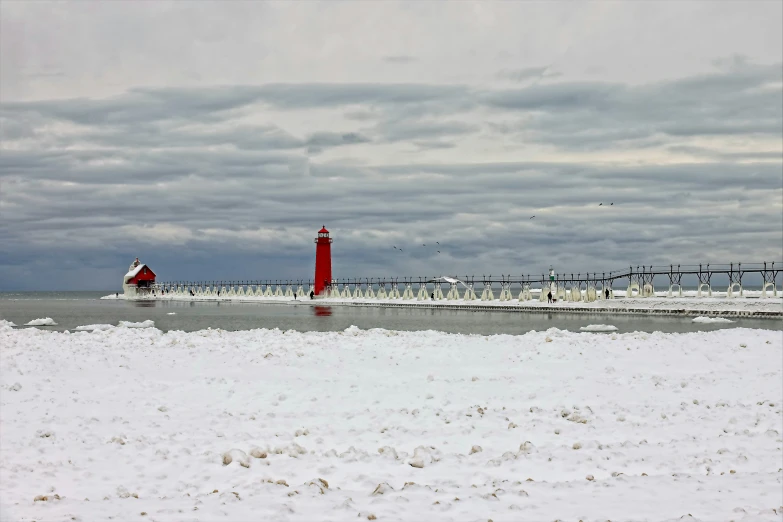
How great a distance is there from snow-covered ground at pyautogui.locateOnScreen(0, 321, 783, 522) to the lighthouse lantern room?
110046 mm

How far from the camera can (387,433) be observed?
422 inches

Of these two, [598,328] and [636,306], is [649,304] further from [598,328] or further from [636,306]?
[598,328]

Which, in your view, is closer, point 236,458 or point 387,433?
point 236,458

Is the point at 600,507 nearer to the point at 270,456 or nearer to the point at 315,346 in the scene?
the point at 270,456

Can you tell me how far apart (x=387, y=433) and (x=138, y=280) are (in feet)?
396

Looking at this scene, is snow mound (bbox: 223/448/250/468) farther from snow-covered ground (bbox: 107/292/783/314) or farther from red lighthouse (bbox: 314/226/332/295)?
red lighthouse (bbox: 314/226/332/295)

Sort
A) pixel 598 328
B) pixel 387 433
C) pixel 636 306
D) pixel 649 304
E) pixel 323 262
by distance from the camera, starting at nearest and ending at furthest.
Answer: pixel 387 433 → pixel 598 328 → pixel 636 306 → pixel 649 304 → pixel 323 262

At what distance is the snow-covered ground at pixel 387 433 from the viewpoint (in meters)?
7.38

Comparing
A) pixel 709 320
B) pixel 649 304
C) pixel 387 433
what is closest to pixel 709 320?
pixel 709 320

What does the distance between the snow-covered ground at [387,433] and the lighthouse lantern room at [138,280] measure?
11005cm

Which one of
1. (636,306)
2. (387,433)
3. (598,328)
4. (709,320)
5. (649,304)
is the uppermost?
(649,304)

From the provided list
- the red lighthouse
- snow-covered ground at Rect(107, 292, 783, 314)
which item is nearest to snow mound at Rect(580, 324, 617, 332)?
snow-covered ground at Rect(107, 292, 783, 314)

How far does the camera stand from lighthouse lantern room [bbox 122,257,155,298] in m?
124

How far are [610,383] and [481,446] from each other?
17.7 feet
